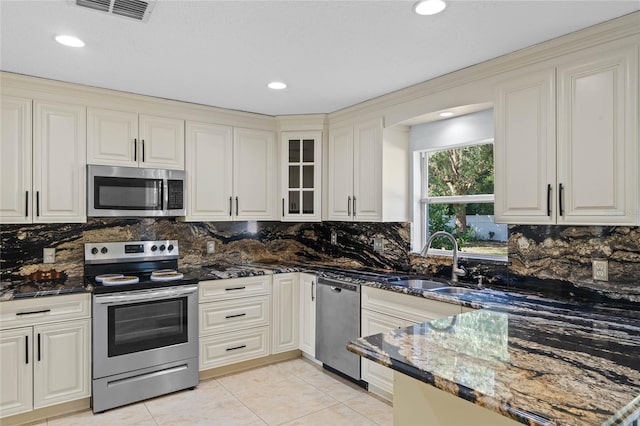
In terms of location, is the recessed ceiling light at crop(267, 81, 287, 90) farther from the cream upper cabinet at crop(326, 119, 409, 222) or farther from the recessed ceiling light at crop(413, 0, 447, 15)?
the recessed ceiling light at crop(413, 0, 447, 15)

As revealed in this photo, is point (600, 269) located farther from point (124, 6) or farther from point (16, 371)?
point (16, 371)

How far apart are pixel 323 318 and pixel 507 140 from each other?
2.03m

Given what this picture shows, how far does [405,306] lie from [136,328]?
1965 mm

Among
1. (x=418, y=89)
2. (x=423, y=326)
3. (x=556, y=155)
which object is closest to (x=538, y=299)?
(x=556, y=155)

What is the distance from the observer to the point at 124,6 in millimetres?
1935

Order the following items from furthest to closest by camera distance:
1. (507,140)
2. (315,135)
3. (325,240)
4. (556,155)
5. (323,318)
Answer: (325,240), (315,135), (323,318), (507,140), (556,155)

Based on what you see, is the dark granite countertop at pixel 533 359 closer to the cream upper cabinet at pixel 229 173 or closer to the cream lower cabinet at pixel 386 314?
the cream lower cabinet at pixel 386 314

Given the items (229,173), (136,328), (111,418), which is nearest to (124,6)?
(229,173)

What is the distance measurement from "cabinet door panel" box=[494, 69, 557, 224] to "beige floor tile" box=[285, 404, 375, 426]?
5.28 feet

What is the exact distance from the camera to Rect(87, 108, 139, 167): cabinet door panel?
3189 millimetres

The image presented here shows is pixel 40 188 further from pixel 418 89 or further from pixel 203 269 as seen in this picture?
pixel 418 89

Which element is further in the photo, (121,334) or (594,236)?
(121,334)

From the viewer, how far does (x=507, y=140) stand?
256 cm

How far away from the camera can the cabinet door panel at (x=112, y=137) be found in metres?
3.19
